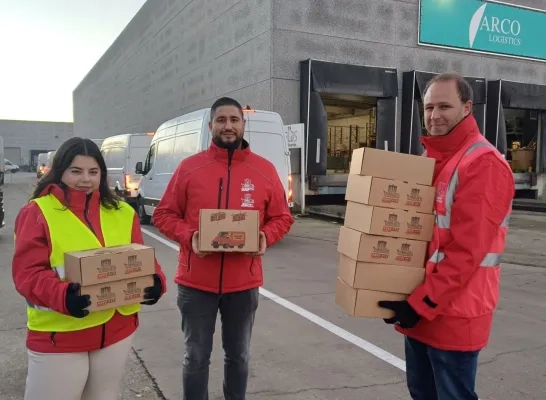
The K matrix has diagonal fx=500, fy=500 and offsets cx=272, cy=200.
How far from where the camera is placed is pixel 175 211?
3213mm

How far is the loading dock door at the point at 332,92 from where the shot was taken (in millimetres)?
16859

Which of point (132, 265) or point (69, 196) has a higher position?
point (69, 196)

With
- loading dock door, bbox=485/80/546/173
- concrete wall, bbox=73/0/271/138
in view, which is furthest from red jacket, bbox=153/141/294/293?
loading dock door, bbox=485/80/546/173

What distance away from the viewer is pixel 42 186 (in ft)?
8.34

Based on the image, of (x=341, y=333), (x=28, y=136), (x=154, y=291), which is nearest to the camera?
(x=154, y=291)

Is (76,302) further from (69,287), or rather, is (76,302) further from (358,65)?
(358,65)

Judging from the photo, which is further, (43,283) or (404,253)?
(404,253)

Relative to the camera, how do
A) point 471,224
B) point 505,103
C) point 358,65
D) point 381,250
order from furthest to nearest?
point 505,103 → point 358,65 → point 381,250 → point 471,224

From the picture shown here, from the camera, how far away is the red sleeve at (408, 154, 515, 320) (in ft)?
7.10

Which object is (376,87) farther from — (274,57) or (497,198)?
(497,198)

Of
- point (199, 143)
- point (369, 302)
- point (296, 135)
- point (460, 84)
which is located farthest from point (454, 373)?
point (296, 135)

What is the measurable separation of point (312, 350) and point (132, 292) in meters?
2.58

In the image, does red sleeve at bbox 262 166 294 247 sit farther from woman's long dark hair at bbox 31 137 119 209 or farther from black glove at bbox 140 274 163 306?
woman's long dark hair at bbox 31 137 119 209

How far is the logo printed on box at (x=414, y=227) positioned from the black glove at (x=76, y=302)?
1561mm
